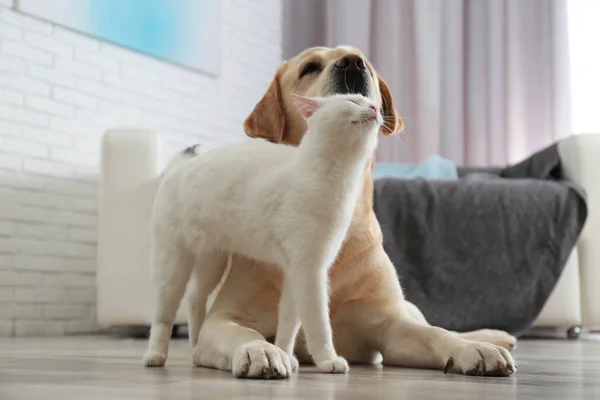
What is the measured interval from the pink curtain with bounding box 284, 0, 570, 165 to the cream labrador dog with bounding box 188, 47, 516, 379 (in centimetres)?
265

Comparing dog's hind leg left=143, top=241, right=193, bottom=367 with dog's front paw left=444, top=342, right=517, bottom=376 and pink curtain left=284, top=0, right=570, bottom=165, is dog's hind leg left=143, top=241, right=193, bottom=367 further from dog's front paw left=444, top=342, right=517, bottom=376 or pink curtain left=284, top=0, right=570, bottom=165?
pink curtain left=284, top=0, right=570, bottom=165

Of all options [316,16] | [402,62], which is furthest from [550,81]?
[316,16]

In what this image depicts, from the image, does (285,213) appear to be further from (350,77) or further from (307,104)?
(350,77)

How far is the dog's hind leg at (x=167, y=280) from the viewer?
119 centimetres

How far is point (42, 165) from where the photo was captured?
9.57ft

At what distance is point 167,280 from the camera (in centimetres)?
119

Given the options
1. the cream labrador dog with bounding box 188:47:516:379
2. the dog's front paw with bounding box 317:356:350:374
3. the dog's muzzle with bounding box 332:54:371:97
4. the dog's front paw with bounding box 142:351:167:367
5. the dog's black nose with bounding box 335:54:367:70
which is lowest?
the dog's front paw with bounding box 142:351:167:367

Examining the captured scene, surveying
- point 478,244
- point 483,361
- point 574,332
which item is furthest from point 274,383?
point 574,332

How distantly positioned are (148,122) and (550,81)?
194cm

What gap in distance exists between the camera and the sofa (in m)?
2.57

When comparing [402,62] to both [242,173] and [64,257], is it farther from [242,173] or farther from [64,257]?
[242,173]

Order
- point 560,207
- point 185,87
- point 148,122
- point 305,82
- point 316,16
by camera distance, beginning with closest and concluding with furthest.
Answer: point 305,82 → point 560,207 → point 148,122 → point 185,87 → point 316,16

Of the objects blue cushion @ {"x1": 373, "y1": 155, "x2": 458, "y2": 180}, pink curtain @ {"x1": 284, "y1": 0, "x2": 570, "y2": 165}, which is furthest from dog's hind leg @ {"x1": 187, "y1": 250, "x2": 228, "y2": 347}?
pink curtain @ {"x1": 284, "y1": 0, "x2": 570, "y2": 165}

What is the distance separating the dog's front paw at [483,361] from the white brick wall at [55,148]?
Answer: 2.03 m
